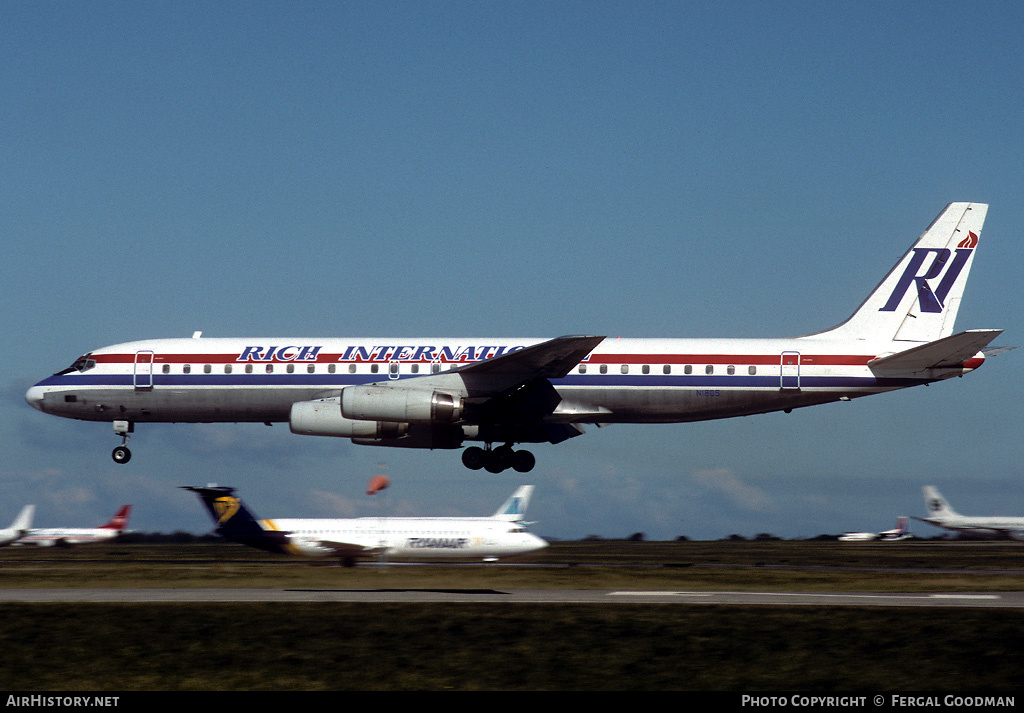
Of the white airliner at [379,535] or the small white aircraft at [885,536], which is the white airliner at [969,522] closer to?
the small white aircraft at [885,536]

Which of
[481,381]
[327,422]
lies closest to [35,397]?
[327,422]

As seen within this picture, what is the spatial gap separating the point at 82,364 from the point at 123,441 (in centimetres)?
335

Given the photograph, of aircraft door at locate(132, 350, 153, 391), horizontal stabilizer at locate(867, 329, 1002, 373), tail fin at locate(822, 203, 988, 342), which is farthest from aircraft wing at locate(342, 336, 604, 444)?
tail fin at locate(822, 203, 988, 342)

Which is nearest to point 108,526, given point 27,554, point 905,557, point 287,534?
point 27,554

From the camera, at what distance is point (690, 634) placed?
26.0 metres

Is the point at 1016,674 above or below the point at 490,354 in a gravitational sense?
below

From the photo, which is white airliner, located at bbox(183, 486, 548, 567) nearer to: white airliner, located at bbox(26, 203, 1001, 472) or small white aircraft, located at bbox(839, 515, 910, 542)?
white airliner, located at bbox(26, 203, 1001, 472)

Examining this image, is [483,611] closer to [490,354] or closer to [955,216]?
[490,354]

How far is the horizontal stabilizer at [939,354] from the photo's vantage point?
3833 cm

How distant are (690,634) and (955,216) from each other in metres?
26.7

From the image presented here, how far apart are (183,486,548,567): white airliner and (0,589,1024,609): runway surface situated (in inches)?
276

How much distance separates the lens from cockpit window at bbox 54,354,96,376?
43.3 m

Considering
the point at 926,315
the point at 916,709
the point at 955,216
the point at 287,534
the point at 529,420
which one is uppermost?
the point at 955,216

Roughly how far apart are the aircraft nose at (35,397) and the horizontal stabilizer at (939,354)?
Answer: 31.4 metres
